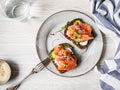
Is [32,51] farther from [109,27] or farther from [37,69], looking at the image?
[109,27]

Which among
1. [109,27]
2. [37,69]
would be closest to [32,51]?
[37,69]

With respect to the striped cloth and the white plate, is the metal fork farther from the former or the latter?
the striped cloth

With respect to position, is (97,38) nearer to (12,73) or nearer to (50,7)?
(50,7)

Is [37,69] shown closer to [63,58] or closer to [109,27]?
[63,58]

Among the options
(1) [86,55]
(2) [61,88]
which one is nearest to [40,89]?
(2) [61,88]

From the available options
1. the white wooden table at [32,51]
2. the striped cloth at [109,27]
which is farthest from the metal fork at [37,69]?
the striped cloth at [109,27]

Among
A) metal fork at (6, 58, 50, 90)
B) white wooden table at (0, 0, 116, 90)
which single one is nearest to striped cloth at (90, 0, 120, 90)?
white wooden table at (0, 0, 116, 90)
